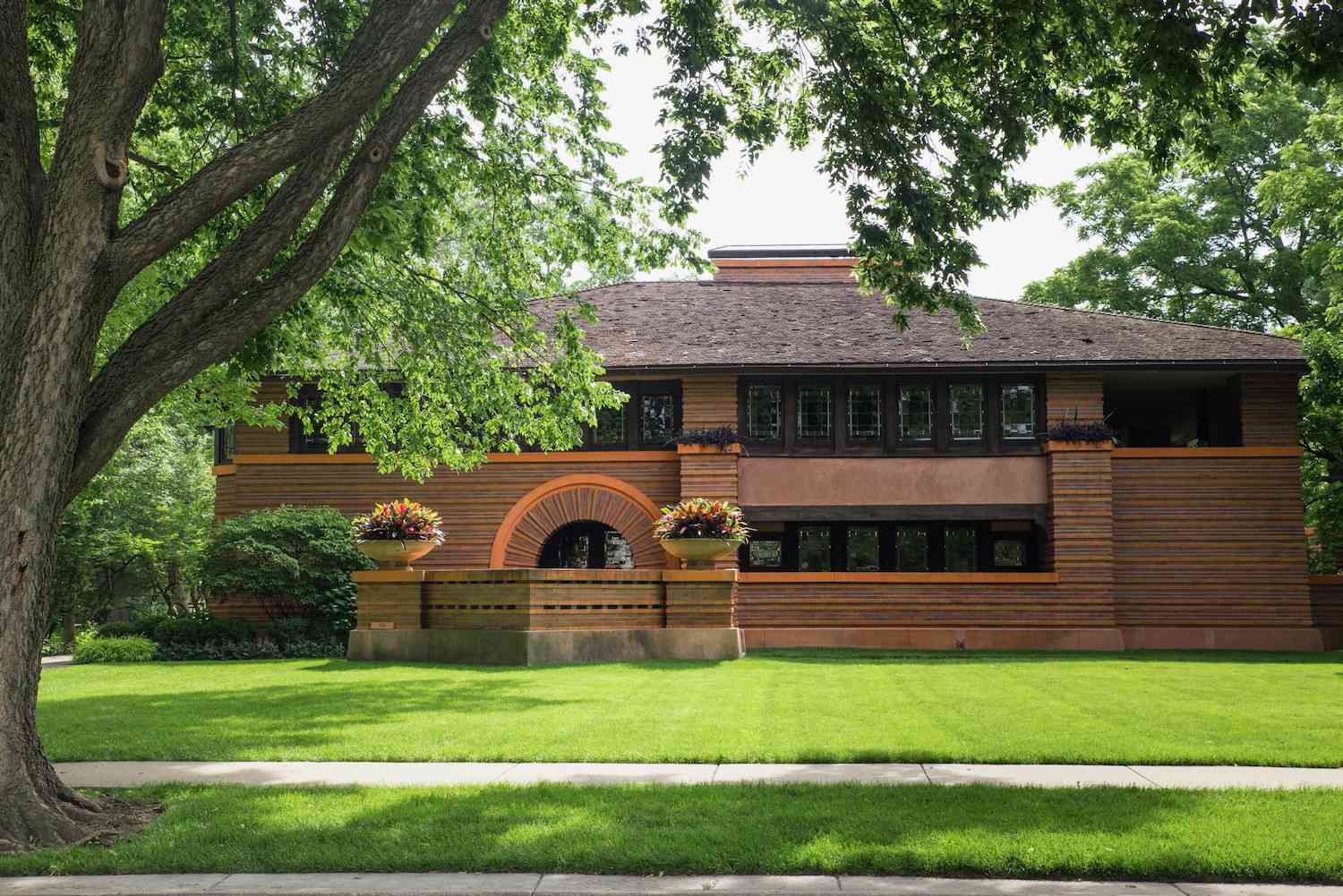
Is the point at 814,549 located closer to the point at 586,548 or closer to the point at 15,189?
the point at 586,548

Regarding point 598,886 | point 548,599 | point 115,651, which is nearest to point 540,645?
point 548,599

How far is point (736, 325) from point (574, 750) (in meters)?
18.7

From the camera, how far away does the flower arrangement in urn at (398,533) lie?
64.6ft

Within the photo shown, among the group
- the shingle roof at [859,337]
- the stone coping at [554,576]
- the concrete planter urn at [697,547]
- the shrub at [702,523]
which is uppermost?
the shingle roof at [859,337]

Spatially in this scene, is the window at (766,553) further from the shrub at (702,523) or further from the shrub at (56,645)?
the shrub at (56,645)

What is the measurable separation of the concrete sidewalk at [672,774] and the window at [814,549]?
57.7 feet

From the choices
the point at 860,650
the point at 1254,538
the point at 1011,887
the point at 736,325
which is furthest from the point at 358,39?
the point at 1254,538

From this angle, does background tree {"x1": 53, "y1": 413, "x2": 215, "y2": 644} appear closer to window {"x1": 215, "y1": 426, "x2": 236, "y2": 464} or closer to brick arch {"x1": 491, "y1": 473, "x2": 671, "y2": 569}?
window {"x1": 215, "y1": 426, "x2": 236, "y2": 464}

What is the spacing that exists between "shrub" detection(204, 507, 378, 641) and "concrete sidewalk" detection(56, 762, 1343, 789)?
13932mm

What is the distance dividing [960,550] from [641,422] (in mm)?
7736

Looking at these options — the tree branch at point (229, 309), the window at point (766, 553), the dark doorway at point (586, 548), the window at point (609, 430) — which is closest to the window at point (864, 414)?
the window at point (766, 553)

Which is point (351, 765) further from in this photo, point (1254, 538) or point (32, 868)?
point (1254, 538)

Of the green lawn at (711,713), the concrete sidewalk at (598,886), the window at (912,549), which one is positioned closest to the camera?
the concrete sidewalk at (598,886)

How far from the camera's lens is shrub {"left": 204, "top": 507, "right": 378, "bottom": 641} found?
23.0m
